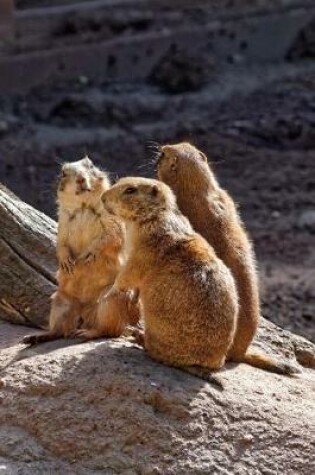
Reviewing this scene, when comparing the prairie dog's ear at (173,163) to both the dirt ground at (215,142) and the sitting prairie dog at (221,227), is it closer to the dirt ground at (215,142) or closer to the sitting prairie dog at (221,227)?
the sitting prairie dog at (221,227)

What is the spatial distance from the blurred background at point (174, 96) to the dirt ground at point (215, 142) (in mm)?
23

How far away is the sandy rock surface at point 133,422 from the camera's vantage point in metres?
5.34

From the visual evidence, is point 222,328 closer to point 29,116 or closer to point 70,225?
point 70,225

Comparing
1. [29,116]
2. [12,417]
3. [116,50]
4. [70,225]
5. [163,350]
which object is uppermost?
[116,50]

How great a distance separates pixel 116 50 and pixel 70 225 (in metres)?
12.2

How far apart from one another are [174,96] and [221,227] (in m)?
11.7

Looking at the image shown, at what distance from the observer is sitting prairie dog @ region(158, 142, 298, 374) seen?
602 cm

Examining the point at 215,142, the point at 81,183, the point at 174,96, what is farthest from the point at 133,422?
the point at 174,96

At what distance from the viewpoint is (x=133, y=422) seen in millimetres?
5363

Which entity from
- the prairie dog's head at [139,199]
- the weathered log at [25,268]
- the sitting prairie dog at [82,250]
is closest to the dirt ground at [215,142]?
the weathered log at [25,268]

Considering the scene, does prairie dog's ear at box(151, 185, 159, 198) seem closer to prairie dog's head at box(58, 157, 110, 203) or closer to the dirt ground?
prairie dog's head at box(58, 157, 110, 203)

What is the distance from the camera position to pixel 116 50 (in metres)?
18.2

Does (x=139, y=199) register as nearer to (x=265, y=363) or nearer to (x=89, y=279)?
(x=89, y=279)

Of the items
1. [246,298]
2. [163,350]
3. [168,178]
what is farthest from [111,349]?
[168,178]
